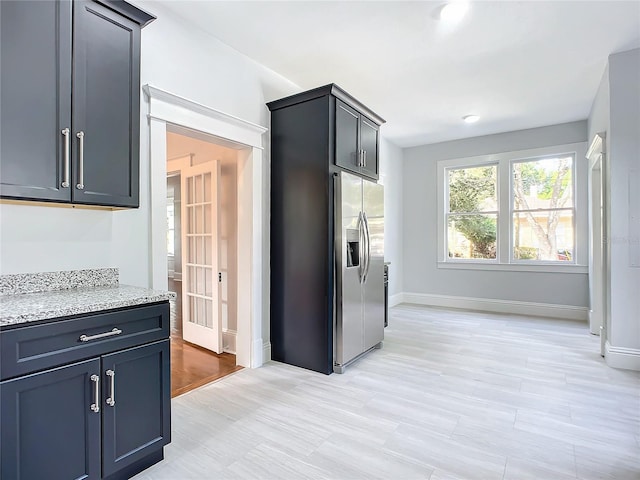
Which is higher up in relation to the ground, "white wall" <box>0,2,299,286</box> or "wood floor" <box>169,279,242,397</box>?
"white wall" <box>0,2,299,286</box>

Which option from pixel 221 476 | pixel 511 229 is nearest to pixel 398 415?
pixel 221 476

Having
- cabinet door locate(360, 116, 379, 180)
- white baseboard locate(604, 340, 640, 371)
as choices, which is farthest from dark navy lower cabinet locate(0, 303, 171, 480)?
white baseboard locate(604, 340, 640, 371)

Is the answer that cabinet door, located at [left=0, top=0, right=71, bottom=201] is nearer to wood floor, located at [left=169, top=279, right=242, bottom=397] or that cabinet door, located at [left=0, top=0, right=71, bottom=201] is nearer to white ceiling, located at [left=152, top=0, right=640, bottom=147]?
white ceiling, located at [left=152, top=0, right=640, bottom=147]

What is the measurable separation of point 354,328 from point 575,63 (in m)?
3.39

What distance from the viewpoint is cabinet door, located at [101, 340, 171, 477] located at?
1.65 metres

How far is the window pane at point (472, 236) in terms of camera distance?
588cm

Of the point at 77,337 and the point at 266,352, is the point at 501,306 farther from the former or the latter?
the point at 77,337

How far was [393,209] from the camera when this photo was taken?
20.7 feet

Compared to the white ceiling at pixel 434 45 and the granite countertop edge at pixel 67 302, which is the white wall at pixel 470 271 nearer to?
the white ceiling at pixel 434 45

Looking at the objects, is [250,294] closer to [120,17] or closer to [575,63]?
[120,17]

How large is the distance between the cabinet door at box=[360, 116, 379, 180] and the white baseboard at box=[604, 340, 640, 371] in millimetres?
2852

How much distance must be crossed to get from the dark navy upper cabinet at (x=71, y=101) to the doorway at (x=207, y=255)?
1.40 meters

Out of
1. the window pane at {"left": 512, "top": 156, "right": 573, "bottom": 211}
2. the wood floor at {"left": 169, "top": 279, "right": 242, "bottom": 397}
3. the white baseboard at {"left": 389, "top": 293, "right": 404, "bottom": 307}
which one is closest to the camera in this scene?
the wood floor at {"left": 169, "top": 279, "right": 242, "bottom": 397}

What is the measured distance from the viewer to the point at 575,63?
345cm
